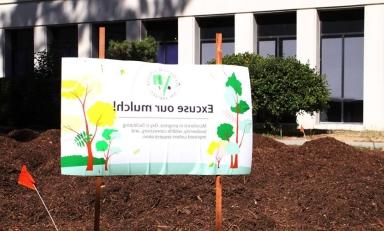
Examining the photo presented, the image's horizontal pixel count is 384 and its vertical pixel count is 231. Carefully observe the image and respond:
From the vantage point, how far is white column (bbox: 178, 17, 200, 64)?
68.7 feet

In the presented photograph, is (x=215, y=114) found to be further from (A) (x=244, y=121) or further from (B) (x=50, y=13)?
(B) (x=50, y=13)

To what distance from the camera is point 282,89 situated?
1529 centimetres

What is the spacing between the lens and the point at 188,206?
20.9 feet

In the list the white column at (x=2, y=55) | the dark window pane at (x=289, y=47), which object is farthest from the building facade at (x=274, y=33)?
the white column at (x=2, y=55)

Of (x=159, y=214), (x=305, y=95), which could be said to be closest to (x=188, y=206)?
(x=159, y=214)

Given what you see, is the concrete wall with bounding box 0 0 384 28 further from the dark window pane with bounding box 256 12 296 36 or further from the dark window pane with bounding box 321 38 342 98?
the dark window pane with bounding box 321 38 342 98

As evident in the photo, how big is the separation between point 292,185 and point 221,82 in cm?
241

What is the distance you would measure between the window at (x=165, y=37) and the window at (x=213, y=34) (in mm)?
1131

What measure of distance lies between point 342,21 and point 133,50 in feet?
22.4

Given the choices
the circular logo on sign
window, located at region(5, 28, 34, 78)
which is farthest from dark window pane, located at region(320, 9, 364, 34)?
the circular logo on sign

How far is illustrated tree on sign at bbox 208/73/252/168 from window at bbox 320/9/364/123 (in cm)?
1426

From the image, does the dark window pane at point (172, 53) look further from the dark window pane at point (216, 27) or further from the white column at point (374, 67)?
the white column at point (374, 67)

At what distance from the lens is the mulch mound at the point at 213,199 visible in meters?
5.98

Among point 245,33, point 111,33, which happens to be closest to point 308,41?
point 245,33
